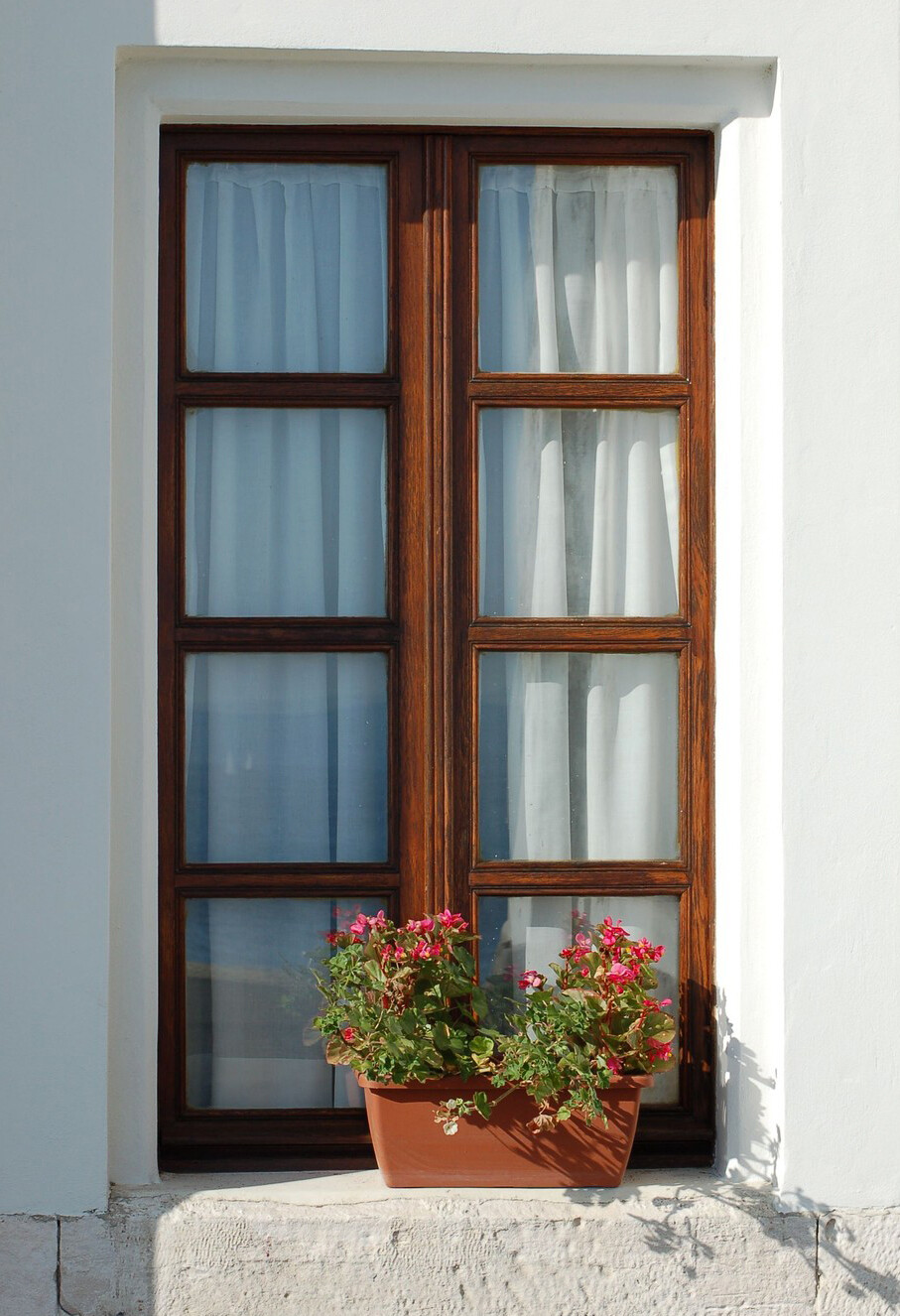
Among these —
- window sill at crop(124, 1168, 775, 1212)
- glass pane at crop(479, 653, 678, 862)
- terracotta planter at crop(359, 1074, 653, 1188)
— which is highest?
glass pane at crop(479, 653, 678, 862)

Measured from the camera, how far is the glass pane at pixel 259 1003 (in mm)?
3447

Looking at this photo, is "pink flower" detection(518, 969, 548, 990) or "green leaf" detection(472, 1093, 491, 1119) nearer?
"green leaf" detection(472, 1093, 491, 1119)

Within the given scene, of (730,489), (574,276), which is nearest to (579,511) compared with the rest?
(730,489)

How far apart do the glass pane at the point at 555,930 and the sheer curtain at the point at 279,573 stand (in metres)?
0.38

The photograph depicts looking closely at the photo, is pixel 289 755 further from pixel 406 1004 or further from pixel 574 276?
pixel 574 276

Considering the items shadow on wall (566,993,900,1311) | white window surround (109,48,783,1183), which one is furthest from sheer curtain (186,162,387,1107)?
shadow on wall (566,993,900,1311)

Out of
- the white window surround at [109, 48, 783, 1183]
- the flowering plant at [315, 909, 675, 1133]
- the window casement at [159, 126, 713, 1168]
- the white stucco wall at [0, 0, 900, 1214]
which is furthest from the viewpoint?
the window casement at [159, 126, 713, 1168]

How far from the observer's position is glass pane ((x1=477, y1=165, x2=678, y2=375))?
352 centimetres

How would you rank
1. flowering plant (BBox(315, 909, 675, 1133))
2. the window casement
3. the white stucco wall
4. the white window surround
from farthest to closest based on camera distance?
1. the window casement
2. the white window surround
3. the white stucco wall
4. flowering plant (BBox(315, 909, 675, 1133))

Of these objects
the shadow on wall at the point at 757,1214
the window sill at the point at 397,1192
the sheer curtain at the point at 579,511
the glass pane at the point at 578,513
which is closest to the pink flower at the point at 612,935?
the sheer curtain at the point at 579,511

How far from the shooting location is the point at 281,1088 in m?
3.45

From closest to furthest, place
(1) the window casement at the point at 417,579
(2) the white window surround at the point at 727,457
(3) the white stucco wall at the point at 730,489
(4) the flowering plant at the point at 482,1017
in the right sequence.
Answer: (4) the flowering plant at the point at 482,1017 → (3) the white stucco wall at the point at 730,489 → (2) the white window surround at the point at 727,457 → (1) the window casement at the point at 417,579

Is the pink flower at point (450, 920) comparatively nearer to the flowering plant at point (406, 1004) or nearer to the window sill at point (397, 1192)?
the flowering plant at point (406, 1004)

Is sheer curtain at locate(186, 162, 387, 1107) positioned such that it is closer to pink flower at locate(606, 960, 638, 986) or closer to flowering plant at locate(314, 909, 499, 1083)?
flowering plant at locate(314, 909, 499, 1083)
